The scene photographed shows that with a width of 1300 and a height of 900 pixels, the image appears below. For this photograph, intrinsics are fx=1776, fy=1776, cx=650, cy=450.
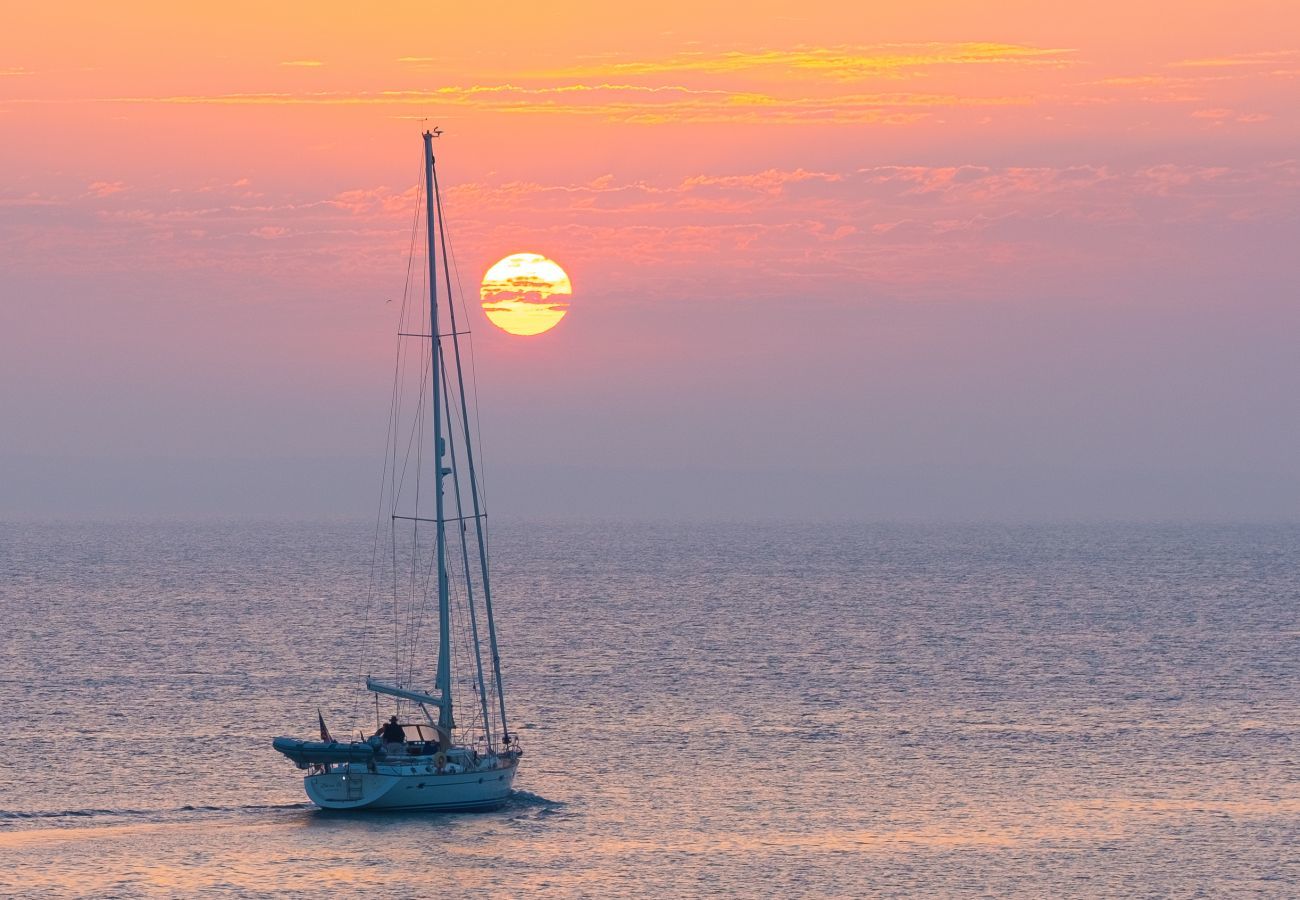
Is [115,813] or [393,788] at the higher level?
[393,788]

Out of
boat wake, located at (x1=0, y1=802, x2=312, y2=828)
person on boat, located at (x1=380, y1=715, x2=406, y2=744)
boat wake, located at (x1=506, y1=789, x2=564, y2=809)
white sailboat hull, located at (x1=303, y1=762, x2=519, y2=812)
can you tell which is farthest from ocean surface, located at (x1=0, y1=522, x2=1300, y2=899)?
person on boat, located at (x1=380, y1=715, x2=406, y2=744)

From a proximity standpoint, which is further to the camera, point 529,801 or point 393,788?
point 529,801

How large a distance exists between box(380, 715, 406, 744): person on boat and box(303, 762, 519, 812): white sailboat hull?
1.30m

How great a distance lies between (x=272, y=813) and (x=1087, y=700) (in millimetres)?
56017

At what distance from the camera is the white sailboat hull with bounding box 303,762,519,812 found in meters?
71.1

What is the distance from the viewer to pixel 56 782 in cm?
7794

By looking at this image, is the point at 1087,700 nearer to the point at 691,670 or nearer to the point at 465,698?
the point at 691,670

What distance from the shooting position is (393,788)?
71062mm

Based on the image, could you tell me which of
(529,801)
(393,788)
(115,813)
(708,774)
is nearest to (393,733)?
(393,788)

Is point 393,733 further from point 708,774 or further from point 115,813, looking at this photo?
point 708,774

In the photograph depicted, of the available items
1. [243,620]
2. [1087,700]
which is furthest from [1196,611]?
[243,620]

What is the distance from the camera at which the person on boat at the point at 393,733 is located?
7181 centimetres

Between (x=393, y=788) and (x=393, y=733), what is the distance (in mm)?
2243

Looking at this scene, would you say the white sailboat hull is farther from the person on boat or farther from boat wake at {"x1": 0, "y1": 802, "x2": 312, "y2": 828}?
boat wake at {"x1": 0, "y1": 802, "x2": 312, "y2": 828}
